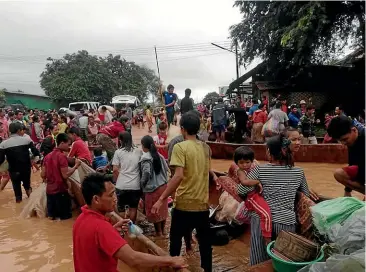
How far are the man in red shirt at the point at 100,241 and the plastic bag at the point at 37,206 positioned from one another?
4684 mm

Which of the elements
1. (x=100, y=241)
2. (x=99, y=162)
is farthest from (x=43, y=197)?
(x=100, y=241)

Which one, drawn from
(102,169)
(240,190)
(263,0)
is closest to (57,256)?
(102,169)

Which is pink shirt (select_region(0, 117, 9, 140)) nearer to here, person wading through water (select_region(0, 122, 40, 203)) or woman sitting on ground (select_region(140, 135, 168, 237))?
person wading through water (select_region(0, 122, 40, 203))

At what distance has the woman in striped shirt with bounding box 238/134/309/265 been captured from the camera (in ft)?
10.2

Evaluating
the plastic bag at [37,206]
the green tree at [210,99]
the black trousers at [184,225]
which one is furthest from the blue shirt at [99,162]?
the green tree at [210,99]

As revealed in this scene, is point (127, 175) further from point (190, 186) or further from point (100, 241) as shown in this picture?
point (100, 241)

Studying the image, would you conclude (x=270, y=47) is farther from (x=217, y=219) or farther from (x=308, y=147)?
(x=217, y=219)

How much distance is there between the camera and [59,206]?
6371 mm

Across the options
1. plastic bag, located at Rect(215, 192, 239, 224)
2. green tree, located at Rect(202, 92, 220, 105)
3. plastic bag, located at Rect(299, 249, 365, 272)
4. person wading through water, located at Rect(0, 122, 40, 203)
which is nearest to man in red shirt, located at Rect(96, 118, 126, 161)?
person wading through water, located at Rect(0, 122, 40, 203)

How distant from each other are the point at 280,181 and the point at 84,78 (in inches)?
1313

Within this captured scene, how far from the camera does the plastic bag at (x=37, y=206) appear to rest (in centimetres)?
664

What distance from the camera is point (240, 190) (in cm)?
326

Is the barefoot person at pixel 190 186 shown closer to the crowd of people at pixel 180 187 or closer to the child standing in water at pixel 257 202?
the crowd of people at pixel 180 187

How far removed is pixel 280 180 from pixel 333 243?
0.64 meters
